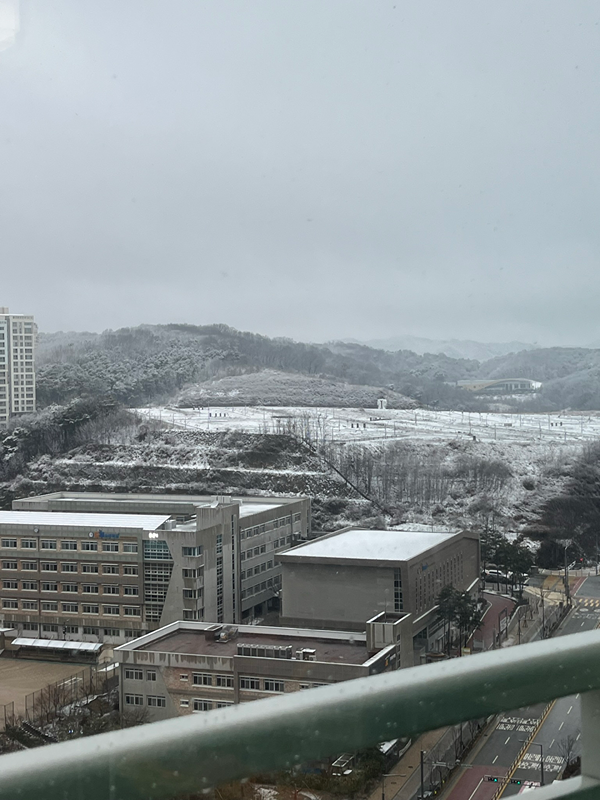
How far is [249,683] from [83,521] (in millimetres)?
3743

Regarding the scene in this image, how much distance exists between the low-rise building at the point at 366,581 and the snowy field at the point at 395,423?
249 inches

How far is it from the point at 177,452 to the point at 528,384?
24.4 ft

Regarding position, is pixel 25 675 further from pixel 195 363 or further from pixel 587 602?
pixel 195 363

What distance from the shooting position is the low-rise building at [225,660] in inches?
86.8

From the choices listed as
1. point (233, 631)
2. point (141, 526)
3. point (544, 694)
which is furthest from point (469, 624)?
point (544, 694)

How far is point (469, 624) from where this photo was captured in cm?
438

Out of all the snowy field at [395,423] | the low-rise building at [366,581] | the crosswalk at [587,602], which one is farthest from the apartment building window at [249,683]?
the snowy field at [395,423]

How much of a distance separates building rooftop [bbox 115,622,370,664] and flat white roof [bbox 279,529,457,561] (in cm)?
136

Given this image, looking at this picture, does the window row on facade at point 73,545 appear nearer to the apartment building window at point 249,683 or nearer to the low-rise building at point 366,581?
the low-rise building at point 366,581

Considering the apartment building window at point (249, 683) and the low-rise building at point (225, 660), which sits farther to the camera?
the low-rise building at point (225, 660)

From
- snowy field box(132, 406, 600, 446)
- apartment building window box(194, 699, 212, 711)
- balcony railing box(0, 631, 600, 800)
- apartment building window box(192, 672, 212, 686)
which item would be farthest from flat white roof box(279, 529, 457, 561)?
snowy field box(132, 406, 600, 446)

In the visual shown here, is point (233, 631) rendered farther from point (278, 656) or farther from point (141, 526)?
point (141, 526)

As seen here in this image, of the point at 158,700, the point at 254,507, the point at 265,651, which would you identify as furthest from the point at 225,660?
the point at 254,507

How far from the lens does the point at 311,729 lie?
0.24 m
